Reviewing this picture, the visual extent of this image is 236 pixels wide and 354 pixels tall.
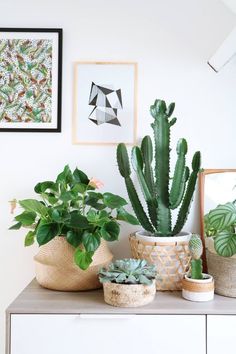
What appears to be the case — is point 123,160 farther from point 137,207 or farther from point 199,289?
point 199,289

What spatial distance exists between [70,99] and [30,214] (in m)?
0.60

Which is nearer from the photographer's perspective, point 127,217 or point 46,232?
point 46,232

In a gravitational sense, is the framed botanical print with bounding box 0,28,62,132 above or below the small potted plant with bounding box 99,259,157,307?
above

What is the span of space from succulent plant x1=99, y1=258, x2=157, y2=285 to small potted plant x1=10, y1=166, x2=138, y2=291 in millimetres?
76

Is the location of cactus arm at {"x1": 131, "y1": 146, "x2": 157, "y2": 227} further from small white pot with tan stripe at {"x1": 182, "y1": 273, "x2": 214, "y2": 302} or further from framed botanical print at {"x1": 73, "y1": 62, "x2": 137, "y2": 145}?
small white pot with tan stripe at {"x1": 182, "y1": 273, "x2": 214, "y2": 302}

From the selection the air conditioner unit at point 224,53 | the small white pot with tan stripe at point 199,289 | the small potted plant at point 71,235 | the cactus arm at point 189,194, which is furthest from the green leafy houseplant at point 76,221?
the air conditioner unit at point 224,53

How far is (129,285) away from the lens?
134cm

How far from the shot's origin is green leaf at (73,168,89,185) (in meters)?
1.66

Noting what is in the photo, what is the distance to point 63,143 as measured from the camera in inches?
72.2

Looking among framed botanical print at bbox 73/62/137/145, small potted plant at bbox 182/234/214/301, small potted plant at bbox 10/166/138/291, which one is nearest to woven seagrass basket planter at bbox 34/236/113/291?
small potted plant at bbox 10/166/138/291
